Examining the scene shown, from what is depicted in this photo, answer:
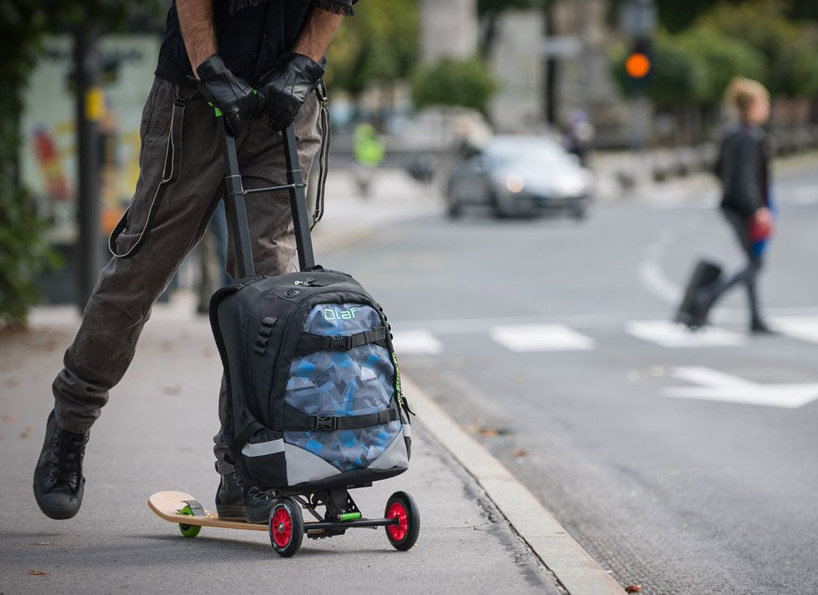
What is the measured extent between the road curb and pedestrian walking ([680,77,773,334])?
218 inches

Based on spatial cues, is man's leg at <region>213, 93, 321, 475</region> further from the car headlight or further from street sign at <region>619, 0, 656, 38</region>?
the car headlight

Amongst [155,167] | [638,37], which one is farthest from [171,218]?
[638,37]

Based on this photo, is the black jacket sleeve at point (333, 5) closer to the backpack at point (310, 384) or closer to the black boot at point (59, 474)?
the backpack at point (310, 384)

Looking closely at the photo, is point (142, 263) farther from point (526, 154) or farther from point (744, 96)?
point (526, 154)

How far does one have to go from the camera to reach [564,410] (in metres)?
8.71

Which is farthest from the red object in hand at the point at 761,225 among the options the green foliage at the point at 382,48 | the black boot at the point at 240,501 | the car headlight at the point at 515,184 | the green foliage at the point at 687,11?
the green foliage at the point at 687,11

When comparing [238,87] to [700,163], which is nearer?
[238,87]

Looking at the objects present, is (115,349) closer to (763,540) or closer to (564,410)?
(763,540)

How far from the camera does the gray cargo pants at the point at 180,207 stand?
181 inches

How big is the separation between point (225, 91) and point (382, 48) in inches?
3242

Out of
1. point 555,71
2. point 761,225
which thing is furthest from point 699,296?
point 555,71

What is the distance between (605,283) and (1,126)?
7.81 m

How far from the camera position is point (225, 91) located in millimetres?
4371

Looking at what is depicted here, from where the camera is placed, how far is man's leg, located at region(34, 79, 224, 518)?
4605 millimetres
